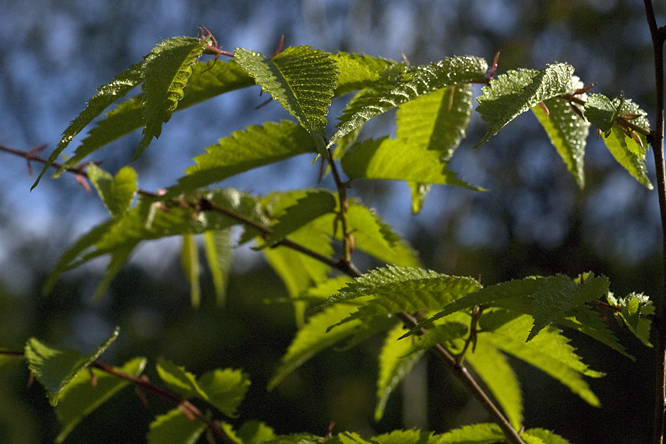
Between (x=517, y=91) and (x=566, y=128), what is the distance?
173 millimetres

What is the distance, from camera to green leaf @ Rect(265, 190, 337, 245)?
20.7 inches

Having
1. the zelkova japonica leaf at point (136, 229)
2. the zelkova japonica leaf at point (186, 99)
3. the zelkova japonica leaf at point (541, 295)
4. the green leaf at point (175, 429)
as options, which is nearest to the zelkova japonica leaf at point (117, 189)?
the zelkova japonica leaf at point (136, 229)

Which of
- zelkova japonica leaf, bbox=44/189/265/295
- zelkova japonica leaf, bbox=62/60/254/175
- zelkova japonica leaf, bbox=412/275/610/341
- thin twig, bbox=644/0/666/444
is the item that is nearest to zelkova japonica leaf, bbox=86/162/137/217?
zelkova japonica leaf, bbox=44/189/265/295

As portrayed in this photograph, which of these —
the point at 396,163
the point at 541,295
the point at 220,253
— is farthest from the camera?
the point at 220,253

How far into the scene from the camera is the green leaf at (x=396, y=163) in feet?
1.79

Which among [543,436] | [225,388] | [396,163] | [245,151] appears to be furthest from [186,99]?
[543,436]

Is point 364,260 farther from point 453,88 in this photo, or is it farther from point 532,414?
point 453,88

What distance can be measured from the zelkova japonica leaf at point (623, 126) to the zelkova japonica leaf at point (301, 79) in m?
0.18

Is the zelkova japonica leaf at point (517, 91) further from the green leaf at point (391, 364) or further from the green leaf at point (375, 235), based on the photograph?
the green leaf at point (391, 364)

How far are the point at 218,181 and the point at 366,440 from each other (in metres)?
0.27

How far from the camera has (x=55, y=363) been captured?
1.74ft

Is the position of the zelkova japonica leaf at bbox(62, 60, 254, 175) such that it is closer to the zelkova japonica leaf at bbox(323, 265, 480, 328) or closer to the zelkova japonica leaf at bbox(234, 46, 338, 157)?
the zelkova japonica leaf at bbox(234, 46, 338, 157)

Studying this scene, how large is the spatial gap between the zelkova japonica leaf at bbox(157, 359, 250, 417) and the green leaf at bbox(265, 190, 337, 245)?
0.55ft

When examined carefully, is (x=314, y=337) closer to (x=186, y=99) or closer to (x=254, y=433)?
(x=254, y=433)
